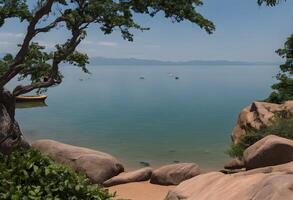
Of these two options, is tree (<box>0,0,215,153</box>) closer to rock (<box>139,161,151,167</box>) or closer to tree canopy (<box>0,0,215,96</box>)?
tree canopy (<box>0,0,215,96</box>)

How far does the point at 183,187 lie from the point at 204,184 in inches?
21.6

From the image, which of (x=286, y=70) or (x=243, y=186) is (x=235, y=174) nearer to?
(x=243, y=186)

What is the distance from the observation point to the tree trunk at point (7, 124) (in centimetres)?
1401

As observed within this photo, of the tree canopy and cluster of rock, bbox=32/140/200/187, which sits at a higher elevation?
the tree canopy

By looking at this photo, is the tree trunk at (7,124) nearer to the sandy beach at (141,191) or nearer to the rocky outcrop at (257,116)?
the sandy beach at (141,191)

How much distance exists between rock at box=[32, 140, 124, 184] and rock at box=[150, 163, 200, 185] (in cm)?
225

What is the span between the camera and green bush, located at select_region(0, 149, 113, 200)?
8.54 metres

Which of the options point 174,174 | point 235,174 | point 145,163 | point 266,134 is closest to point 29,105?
point 145,163

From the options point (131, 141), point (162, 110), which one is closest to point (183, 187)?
point (131, 141)

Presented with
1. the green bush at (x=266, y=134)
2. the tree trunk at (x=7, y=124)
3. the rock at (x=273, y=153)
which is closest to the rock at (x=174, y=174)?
the green bush at (x=266, y=134)

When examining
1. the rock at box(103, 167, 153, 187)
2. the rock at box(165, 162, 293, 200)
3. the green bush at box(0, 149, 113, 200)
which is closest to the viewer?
the rock at box(165, 162, 293, 200)

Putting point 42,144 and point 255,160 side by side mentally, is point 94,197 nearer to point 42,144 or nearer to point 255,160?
point 255,160

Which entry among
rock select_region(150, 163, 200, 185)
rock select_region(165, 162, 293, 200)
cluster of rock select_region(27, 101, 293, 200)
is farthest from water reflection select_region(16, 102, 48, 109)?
rock select_region(165, 162, 293, 200)

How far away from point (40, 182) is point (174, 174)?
8.97 m
